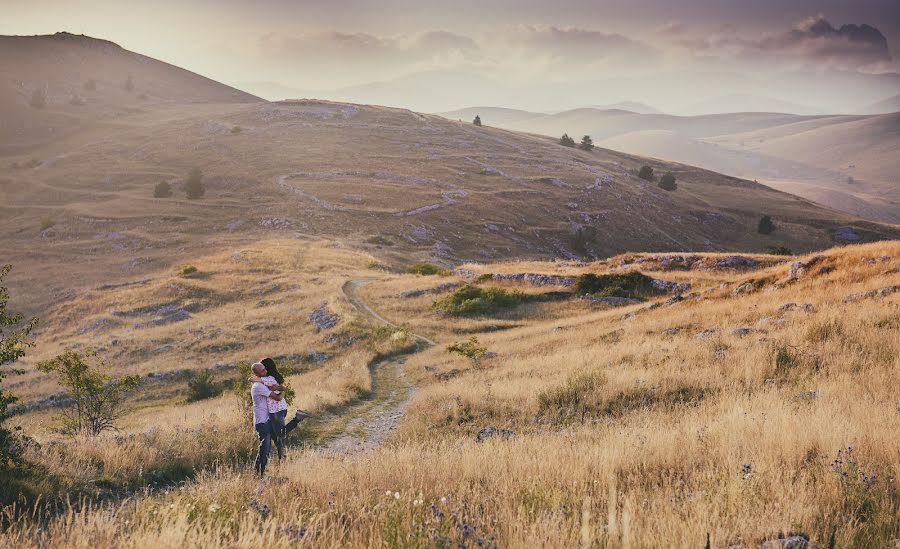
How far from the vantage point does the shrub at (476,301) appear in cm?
3700

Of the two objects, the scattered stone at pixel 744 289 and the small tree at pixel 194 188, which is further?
the small tree at pixel 194 188

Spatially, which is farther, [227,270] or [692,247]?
[692,247]

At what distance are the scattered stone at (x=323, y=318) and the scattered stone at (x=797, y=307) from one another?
26797 mm

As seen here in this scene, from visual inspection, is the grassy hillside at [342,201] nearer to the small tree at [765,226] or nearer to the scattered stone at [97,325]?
the small tree at [765,226]

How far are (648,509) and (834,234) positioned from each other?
12254 centimetres

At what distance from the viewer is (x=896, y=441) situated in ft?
18.5

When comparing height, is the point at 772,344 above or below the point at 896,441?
below

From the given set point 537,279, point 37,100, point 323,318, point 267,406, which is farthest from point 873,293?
point 37,100

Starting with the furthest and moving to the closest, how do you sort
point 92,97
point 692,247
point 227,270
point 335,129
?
point 92,97, point 335,129, point 692,247, point 227,270

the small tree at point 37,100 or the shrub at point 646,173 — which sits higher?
the small tree at point 37,100

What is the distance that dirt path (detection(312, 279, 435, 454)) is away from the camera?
14150 mm

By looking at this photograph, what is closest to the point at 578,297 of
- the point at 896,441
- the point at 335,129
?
the point at 896,441

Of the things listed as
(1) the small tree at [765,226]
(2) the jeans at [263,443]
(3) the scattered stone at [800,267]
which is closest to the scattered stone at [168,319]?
(2) the jeans at [263,443]

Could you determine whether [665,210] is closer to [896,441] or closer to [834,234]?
[834,234]
